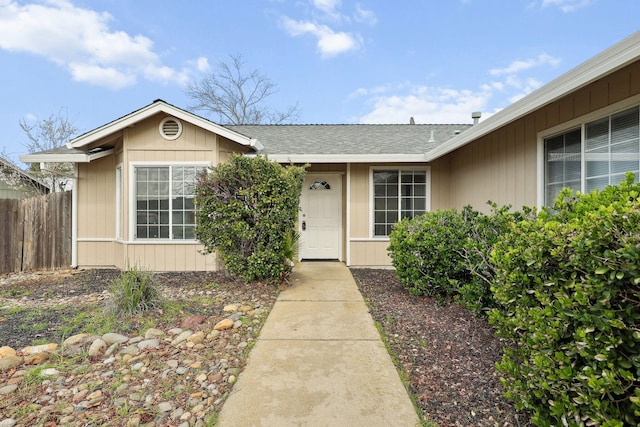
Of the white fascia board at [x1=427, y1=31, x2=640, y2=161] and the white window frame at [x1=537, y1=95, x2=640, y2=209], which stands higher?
the white fascia board at [x1=427, y1=31, x2=640, y2=161]

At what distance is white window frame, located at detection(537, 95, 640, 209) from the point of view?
10.5 feet

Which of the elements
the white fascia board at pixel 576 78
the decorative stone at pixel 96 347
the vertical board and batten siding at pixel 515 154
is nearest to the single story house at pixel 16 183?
the decorative stone at pixel 96 347

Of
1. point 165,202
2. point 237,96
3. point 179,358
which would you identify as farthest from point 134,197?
point 237,96

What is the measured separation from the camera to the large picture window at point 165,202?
681 cm

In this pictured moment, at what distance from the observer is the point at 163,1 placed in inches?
349

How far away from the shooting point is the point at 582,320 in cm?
152

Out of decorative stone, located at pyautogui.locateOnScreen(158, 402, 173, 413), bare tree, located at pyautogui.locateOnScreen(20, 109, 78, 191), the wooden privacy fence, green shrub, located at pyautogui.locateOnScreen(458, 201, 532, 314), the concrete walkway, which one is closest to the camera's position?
the concrete walkway

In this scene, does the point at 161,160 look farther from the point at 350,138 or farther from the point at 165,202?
the point at 350,138

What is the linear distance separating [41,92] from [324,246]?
1348 centimetres

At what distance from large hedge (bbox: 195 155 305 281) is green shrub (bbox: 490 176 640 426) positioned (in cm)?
400

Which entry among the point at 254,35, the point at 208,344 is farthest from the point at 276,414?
the point at 254,35

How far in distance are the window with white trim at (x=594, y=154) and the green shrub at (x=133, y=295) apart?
5.50 m

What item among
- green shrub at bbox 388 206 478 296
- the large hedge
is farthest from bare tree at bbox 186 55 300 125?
green shrub at bbox 388 206 478 296

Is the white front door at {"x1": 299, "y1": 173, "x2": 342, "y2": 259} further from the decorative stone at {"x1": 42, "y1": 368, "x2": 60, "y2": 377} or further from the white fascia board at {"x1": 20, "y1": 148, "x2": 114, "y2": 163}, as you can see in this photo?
the decorative stone at {"x1": 42, "y1": 368, "x2": 60, "y2": 377}
